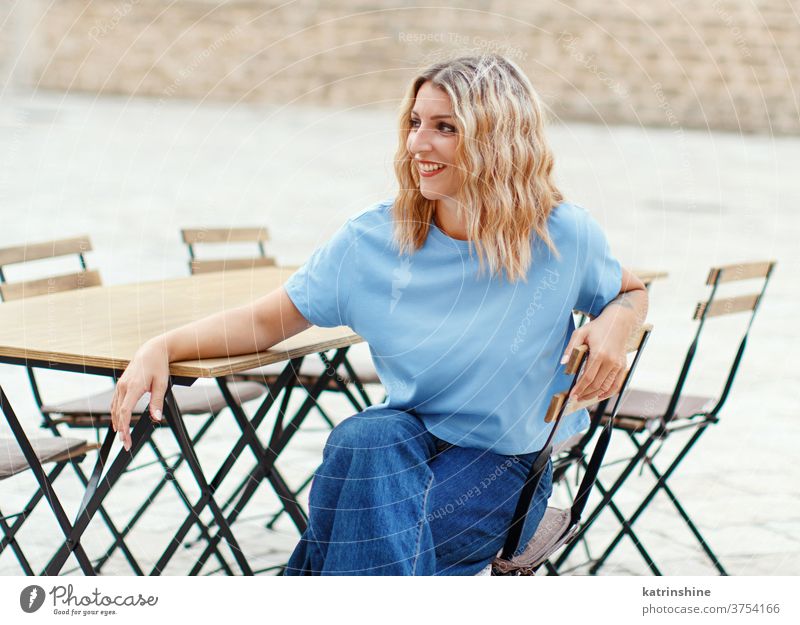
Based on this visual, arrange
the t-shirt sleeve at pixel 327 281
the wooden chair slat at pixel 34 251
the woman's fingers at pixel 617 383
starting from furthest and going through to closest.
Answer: the wooden chair slat at pixel 34 251, the t-shirt sleeve at pixel 327 281, the woman's fingers at pixel 617 383

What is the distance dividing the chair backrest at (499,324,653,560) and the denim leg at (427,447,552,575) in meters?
0.04

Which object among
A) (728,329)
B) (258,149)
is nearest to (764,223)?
(728,329)

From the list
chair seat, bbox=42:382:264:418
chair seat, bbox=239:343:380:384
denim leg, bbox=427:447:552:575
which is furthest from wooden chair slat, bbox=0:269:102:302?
denim leg, bbox=427:447:552:575

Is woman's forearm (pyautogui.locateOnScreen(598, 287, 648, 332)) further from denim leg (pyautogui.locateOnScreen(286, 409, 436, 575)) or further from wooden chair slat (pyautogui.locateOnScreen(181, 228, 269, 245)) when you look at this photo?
wooden chair slat (pyautogui.locateOnScreen(181, 228, 269, 245))

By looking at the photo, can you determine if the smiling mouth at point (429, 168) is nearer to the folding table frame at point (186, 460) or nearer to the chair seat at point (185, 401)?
the folding table frame at point (186, 460)

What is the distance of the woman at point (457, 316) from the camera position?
8.27 ft

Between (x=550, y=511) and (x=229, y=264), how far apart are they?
2297mm

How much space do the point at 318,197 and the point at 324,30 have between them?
22.9 feet

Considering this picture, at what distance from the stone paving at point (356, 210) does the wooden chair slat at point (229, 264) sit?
77cm

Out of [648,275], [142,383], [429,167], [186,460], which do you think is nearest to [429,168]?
[429,167]

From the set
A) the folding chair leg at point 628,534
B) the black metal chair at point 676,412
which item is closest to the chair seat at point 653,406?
the black metal chair at point 676,412

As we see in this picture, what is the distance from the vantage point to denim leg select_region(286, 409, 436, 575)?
2.39 meters
